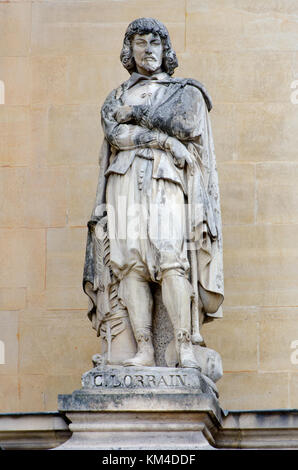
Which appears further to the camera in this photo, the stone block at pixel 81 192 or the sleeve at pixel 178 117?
the stone block at pixel 81 192

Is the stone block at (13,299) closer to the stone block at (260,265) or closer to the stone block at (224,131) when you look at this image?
the stone block at (260,265)

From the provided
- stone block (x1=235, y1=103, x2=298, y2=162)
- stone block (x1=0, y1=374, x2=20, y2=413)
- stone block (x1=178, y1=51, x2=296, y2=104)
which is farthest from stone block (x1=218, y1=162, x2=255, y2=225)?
stone block (x1=0, y1=374, x2=20, y2=413)

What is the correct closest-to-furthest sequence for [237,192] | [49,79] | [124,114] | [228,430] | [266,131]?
1. [228,430]
2. [124,114]
3. [237,192]
4. [266,131]
5. [49,79]

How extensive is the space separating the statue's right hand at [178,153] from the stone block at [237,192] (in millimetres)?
1900

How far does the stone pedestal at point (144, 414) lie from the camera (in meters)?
12.1

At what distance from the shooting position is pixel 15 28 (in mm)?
15398

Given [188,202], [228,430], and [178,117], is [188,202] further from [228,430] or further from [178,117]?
[228,430]

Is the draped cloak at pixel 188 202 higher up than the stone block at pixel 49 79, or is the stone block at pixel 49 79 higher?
the stone block at pixel 49 79

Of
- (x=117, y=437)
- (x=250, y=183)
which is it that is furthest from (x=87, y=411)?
(x=250, y=183)

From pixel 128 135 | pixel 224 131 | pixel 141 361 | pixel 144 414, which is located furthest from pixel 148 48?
pixel 144 414

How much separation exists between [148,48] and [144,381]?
2517mm

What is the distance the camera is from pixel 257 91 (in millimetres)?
15086

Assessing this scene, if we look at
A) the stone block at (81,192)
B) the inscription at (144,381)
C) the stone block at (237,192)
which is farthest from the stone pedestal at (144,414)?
the stone block at (81,192)

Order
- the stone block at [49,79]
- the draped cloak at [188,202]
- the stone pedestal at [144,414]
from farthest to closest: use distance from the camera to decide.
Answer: the stone block at [49,79], the draped cloak at [188,202], the stone pedestal at [144,414]
